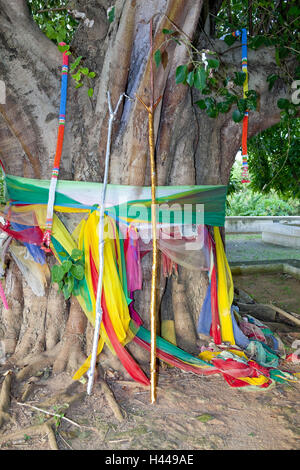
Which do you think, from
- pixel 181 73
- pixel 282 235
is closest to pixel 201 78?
pixel 181 73

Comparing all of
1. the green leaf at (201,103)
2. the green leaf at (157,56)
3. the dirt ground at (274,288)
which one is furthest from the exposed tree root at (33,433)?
the dirt ground at (274,288)

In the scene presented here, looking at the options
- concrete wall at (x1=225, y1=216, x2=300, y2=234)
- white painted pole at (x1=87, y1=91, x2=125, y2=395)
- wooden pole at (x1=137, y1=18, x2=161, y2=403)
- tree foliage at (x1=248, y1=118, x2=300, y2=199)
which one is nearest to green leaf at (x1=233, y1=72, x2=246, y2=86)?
wooden pole at (x1=137, y1=18, x2=161, y2=403)

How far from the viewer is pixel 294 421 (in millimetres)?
2283

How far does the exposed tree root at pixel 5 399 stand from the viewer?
226 cm

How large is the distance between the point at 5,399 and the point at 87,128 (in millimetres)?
2023

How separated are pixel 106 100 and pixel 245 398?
2.33 metres

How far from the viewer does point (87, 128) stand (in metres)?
2.95

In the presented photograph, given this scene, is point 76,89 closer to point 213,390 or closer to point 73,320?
point 73,320

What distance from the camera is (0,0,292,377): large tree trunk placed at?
270 centimetres

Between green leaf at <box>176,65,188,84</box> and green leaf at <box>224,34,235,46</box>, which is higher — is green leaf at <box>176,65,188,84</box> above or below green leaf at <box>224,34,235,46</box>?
below

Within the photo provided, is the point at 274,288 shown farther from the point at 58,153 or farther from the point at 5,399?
the point at 5,399

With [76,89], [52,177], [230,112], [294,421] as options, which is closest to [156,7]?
[76,89]

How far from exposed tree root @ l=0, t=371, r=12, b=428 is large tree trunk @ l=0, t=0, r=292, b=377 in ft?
0.82

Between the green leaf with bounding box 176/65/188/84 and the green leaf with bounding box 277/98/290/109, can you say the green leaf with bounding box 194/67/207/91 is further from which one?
the green leaf with bounding box 277/98/290/109
